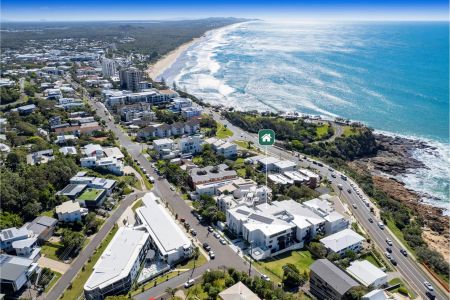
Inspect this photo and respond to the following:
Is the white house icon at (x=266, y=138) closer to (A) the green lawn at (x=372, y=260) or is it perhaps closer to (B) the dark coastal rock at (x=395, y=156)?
(A) the green lawn at (x=372, y=260)

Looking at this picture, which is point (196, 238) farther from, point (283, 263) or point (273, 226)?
point (283, 263)

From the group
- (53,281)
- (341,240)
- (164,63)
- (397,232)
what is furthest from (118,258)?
(164,63)

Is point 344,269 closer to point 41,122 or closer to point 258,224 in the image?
point 258,224

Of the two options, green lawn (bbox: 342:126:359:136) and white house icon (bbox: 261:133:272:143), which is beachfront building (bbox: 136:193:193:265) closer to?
white house icon (bbox: 261:133:272:143)

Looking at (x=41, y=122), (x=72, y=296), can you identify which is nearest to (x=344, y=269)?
(x=72, y=296)

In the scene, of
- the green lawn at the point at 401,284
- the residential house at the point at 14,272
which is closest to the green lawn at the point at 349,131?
the green lawn at the point at 401,284
